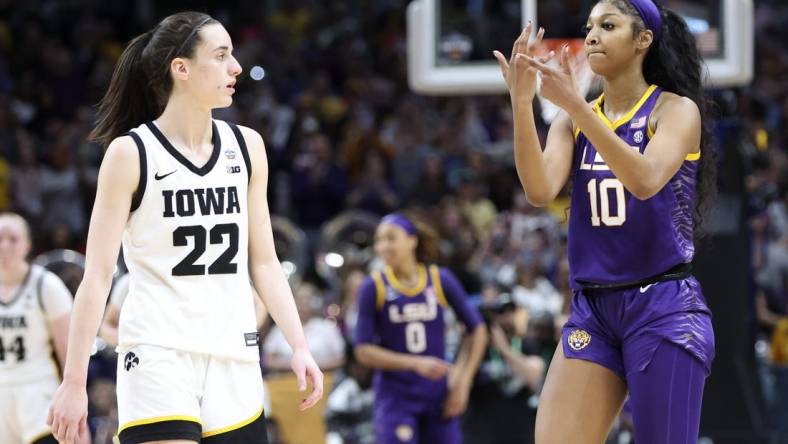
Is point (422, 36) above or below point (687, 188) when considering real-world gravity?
above

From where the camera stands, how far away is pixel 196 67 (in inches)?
177

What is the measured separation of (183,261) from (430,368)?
4.06 metres

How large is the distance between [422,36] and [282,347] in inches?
127

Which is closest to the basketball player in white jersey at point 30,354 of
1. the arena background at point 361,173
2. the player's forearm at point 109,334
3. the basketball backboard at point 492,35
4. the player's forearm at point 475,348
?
the player's forearm at point 109,334

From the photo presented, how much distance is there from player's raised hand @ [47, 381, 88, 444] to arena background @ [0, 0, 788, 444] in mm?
5460

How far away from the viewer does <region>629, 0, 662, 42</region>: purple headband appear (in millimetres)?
4785

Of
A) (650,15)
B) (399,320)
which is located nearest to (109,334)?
(399,320)

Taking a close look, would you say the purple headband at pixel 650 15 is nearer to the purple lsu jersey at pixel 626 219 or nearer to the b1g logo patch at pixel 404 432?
the purple lsu jersey at pixel 626 219

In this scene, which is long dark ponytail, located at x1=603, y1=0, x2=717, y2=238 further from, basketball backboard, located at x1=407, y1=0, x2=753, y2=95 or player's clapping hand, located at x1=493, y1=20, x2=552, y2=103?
basketball backboard, located at x1=407, y1=0, x2=753, y2=95

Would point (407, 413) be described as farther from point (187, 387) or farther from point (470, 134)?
point (470, 134)

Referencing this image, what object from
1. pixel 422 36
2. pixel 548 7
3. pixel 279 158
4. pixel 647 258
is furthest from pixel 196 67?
pixel 279 158

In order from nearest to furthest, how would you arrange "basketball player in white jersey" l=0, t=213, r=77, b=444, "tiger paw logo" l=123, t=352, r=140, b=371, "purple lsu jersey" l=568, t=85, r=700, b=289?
"tiger paw logo" l=123, t=352, r=140, b=371 < "purple lsu jersey" l=568, t=85, r=700, b=289 < "basketball player in white jersey" l=0, t=213, r=77, b=444

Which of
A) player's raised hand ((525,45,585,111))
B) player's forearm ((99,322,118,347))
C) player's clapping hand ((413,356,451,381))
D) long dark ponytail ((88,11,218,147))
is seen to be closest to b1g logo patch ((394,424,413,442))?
player's clapping hand ((413,356,451,381))

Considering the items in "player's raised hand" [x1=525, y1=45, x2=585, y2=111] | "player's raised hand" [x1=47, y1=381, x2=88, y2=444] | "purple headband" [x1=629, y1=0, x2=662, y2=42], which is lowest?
"player's raised hand" [x1=47, y1=381, x2=88, y2=444]
